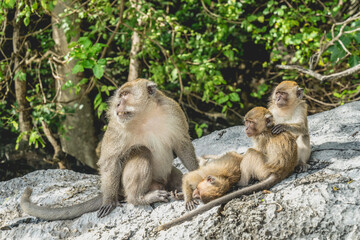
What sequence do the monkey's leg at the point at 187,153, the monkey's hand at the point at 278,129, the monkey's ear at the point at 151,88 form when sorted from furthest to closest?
1. the monkey's leg at the point at 187,153
2. the monkey's ear at the point at 151,88
3. the monkey's hand at the point at 278,129

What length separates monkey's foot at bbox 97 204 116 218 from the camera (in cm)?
356

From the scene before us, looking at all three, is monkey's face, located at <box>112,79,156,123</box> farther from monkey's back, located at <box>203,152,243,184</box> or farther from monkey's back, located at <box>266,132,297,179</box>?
monkey's back, located at <box>266,132,297,179</box>

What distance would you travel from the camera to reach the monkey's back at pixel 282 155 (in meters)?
3.21

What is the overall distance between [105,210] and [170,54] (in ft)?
15.3

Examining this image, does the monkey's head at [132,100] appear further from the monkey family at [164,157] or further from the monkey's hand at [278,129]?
the monkey's hand at [278,129]

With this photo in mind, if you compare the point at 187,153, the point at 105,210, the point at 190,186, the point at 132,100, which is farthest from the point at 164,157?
the point at 105,210

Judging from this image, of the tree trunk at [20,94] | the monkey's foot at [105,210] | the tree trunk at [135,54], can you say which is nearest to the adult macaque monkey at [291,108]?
the monkey's foot at [105,210]

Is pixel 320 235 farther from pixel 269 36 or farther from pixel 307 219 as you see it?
pixel 269 36

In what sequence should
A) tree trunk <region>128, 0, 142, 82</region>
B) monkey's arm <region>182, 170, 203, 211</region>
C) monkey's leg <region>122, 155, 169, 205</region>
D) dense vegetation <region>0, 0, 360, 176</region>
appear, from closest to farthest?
1. monkey's arm <region>182, 170, 203, 211</region>
2. monkey's leg <region>122, 155, 169, 205</region>
3. dense vegetation <region>0, 0, 360, 176</region>
4. tree trunk <region>128, 0, 142, 82</region>

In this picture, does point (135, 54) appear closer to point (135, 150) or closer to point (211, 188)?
point (135, 150)

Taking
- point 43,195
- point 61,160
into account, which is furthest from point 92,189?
point 61,160

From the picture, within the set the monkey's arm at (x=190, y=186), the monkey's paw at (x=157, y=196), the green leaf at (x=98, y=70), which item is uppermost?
the green leaf at (x=98, y=70)

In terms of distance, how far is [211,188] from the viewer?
10.2 feet

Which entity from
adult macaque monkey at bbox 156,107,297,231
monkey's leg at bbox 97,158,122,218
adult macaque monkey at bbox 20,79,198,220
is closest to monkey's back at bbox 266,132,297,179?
adult macaque monkey at bbox 156,107,297,231
